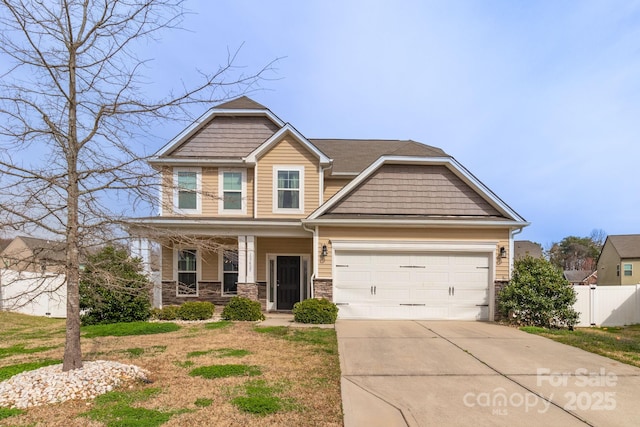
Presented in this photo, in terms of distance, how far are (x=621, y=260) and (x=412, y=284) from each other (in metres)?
29.9

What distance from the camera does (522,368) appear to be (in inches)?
267

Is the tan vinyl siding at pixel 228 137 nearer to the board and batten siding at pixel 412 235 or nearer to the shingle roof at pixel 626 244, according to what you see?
the board and batten siding at pixel 412 235

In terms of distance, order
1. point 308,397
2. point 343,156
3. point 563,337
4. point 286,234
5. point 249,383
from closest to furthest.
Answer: point 308,397 → point 249,383 → point 563,337 → point 286,234 → point 343,156

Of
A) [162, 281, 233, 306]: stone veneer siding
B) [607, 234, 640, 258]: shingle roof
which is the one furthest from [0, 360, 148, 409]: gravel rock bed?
[607, 234, 640, 258]: shingle roof

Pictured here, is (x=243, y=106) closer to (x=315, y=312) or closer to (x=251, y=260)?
(x=251, y=260)

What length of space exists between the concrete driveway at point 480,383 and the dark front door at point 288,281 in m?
5.53

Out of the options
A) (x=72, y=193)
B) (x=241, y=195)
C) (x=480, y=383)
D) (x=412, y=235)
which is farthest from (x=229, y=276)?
(x=480, y=383)

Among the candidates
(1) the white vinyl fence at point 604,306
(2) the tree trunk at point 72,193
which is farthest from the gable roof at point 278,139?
(1) the white vinyl fence at point 604,306

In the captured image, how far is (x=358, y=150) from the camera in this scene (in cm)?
1739

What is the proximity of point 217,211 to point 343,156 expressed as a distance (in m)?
5.69

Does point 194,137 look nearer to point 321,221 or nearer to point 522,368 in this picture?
point 321,221

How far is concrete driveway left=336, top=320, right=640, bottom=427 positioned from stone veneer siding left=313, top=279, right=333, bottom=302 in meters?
2.84

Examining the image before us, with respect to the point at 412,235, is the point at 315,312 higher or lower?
lower

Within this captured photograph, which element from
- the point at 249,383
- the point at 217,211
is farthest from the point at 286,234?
the point at 249,383
